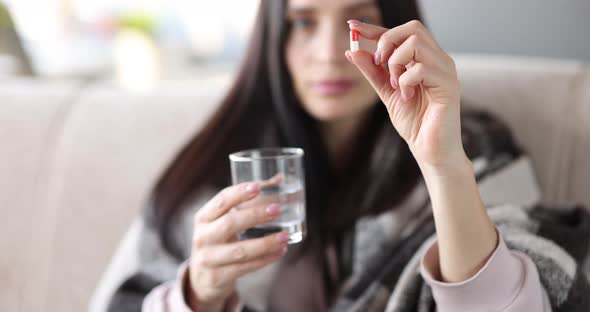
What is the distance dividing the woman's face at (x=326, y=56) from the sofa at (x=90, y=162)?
30 cm

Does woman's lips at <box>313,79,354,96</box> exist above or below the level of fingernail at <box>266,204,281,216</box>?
above

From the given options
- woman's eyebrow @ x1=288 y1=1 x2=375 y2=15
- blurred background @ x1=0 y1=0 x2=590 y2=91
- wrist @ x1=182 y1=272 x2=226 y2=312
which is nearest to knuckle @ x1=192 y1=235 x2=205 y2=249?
wrist @ x1=182 y1=272 x2=226 y2=312

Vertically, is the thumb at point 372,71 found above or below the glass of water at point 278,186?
above

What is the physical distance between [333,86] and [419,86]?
39 cm

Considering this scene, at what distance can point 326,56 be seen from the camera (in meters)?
0.95

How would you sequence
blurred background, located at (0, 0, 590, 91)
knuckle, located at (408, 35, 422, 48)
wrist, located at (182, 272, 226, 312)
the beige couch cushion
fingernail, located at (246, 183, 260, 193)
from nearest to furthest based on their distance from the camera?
knuckle, located at (408, 35, 422, 48)
fingernail, located at (246, 183, 260, 193)
wrist, located at (182, 272, 226, 312)
the beige couch cushion
blurred background, located at (0, 0, 590, 91)

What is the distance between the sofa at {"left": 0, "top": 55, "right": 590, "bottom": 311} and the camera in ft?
3.98

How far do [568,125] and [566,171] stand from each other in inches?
3.4

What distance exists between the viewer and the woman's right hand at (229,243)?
692 mm

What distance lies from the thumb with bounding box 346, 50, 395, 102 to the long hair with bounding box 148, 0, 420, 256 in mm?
432

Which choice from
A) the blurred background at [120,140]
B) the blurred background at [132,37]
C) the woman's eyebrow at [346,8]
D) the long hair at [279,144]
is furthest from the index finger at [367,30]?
the blurred background at [132,37]

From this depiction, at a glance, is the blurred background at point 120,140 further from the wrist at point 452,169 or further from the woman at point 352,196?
the wrist at point 452,169

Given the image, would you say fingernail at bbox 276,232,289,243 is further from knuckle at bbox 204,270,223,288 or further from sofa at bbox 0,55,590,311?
sofa at bbox 0,55,590,311

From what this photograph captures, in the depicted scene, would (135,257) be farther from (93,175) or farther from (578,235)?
(578,235)
